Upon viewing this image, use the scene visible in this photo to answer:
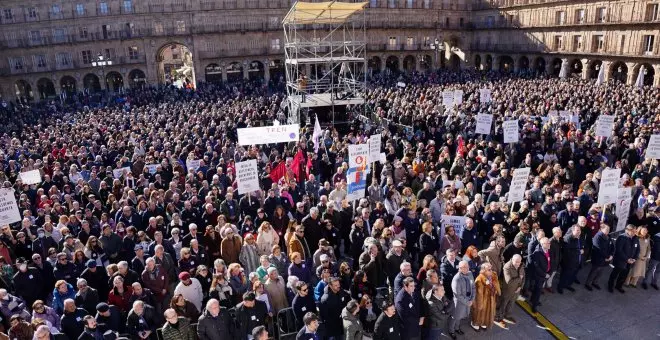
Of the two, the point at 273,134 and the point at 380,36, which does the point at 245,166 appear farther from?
the point at 380,36

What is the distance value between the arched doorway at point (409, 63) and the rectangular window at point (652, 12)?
24568mm

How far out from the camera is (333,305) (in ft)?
22.1

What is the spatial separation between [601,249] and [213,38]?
44.4m

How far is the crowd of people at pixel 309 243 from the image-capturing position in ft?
22.1

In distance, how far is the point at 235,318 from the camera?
6.59 m

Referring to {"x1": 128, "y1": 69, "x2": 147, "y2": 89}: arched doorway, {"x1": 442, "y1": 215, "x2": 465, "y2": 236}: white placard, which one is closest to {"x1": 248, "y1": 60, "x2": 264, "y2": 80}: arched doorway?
{"x1": 128, "y1": 69, "x2": 147, "y2": 89}: arched doorway

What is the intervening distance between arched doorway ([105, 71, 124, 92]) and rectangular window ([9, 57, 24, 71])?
24.3ft

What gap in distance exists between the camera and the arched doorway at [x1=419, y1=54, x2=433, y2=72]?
56.1 metres

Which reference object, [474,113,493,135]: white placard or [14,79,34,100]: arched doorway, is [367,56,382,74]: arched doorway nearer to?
[14,79,34,100]: arched doorway

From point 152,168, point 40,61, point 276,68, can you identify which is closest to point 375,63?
point 276,68

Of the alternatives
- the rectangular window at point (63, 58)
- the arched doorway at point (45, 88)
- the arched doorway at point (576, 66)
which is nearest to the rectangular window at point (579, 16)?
the arched doorway at point (576, 66)

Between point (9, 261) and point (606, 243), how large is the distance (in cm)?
1125

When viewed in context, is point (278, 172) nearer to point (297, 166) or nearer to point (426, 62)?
point (297, 166)

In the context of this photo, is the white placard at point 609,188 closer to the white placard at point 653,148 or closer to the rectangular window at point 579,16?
the white placard at point 653,148
